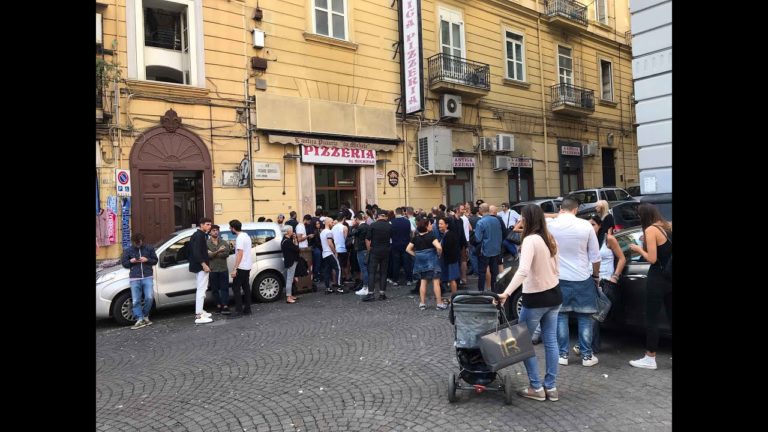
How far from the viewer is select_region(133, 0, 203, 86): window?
492 inches

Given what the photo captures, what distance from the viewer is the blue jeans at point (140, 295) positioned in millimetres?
7883

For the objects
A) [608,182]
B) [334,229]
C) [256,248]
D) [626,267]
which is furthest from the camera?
[608,182]

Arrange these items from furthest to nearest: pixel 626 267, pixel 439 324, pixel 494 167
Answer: pixel 494 167 → pixel 439 324 → pixel 626 267

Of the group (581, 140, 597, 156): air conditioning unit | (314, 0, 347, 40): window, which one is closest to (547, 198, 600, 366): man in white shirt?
(314, 0, 347, 40): window

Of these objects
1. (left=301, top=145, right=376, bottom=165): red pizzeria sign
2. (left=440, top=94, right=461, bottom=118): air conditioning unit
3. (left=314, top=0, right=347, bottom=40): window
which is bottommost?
(left=301, top=145, right=376, bottom=165): red pizzeria sign

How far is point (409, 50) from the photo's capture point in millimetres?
16031

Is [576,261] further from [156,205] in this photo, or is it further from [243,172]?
[156,205]

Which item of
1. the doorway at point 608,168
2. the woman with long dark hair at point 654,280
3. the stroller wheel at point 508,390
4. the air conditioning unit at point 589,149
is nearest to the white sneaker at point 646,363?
the woman with long dark hair at point 654,280

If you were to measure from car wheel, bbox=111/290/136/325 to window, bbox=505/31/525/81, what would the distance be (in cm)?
1712

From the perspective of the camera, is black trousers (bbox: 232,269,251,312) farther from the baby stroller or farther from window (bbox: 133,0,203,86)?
window (bbox: 133,0,203,86)

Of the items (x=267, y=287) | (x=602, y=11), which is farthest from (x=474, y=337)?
(x=602, y=11)
